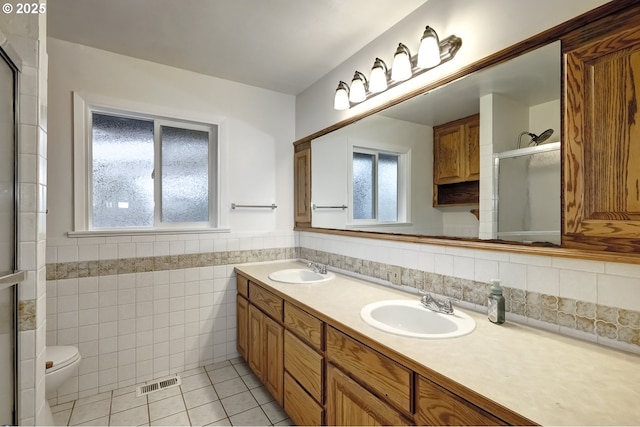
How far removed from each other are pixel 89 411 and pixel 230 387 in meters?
0.85

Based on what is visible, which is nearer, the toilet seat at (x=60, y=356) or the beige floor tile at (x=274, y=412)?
the toilet seat at (x=60, y=356)

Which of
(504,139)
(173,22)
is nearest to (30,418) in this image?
(173,22)

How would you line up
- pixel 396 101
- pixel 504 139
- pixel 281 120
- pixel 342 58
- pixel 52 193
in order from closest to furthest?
pixel 504 139, pixel 396 101, pixel 52 193, pixel 342 58, pixel 281 120

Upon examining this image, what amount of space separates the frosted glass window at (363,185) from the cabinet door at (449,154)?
0.51 meters

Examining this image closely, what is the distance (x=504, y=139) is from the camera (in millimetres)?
1298

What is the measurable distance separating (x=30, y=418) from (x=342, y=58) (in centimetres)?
247

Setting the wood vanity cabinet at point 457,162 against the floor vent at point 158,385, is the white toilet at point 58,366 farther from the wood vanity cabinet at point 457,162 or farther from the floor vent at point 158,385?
the wood vanity cabinet at point 457,162

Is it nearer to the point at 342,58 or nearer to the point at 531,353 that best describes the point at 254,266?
the point at 342,58

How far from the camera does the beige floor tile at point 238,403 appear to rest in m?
1.88

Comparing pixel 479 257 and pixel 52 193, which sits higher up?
pixel 52 193

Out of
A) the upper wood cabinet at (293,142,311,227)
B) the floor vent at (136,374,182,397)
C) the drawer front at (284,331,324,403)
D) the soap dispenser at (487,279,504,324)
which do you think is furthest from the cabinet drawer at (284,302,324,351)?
the floor vent at (136,374,182,397)

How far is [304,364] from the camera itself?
1.53 metres

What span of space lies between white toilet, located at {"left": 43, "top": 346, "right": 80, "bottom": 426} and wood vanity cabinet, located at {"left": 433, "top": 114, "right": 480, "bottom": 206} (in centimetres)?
230

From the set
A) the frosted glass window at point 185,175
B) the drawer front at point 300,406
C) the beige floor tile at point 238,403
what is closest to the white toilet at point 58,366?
the beige floor tile at point 238,403
